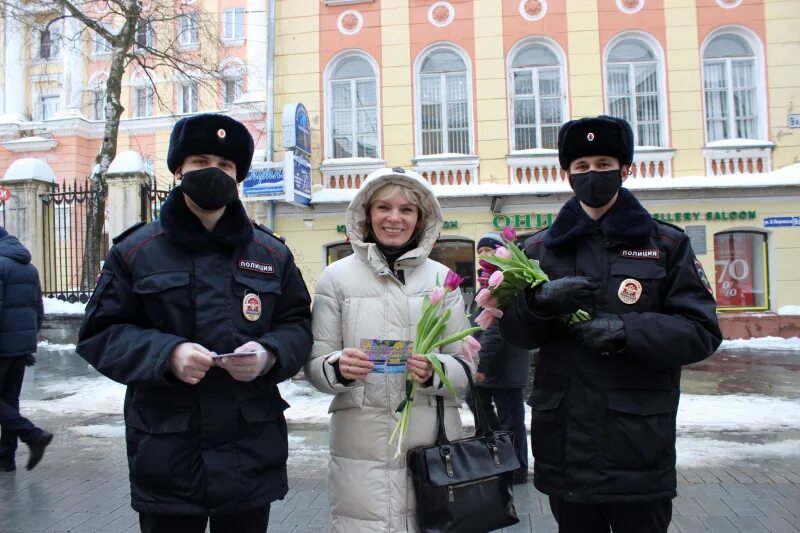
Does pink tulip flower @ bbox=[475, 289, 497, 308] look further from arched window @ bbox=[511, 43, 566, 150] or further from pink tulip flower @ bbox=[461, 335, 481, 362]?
arched window @ bbox=[511, 43, 566, 150]

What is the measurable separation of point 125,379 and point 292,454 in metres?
4.00

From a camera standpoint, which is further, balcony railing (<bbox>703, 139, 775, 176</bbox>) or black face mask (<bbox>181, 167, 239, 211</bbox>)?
balcony railing (<bbox>703, 139, 775, 176</bbox>)

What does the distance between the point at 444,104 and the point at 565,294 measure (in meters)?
12.3

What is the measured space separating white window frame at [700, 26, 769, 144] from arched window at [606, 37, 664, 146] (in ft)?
3.17

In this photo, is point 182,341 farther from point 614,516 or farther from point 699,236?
point 699,236

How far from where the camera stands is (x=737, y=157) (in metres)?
13.2

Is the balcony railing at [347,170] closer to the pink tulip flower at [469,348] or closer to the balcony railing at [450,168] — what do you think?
the balcony railing at [450,168]

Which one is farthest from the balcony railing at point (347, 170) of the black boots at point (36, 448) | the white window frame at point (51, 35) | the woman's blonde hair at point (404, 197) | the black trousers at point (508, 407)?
the woman's blonde hair at point (404, 197)

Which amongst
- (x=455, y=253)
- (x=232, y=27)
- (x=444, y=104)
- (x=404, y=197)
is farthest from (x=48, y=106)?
(x=404, y=197)

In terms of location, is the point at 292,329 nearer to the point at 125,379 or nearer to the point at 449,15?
the point at 125,379

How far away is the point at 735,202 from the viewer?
13.2 m

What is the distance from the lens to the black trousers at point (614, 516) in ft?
8.13

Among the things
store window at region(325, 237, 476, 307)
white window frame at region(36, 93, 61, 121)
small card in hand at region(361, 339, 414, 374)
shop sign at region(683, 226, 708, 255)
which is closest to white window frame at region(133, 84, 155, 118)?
white window frame at region(36, 93, 61, 121)

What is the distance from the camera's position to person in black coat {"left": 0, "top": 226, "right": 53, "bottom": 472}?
17.6 ft
